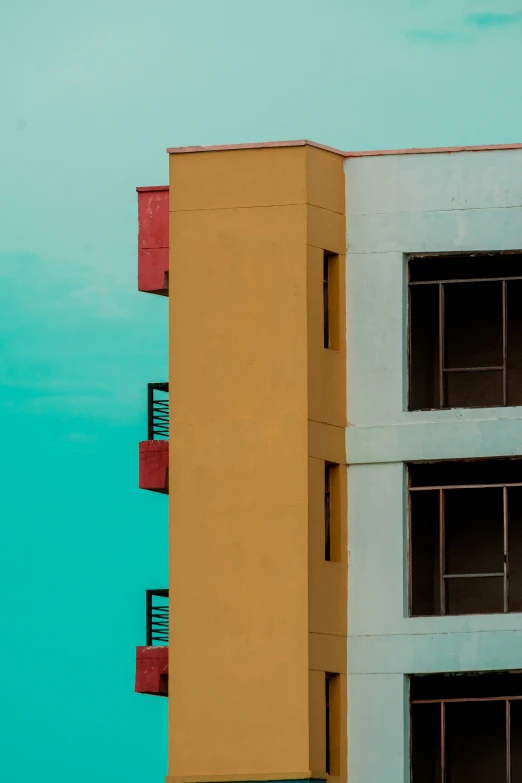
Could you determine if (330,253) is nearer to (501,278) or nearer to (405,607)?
(501,278)

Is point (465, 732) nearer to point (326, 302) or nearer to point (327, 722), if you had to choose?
point (327, 722)

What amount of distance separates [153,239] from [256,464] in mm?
5547

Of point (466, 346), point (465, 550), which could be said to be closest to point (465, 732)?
point (465, 550)

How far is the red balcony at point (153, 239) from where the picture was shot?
1559 inches

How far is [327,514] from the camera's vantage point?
37906mm

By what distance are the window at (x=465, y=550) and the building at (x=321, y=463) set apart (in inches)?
4.5

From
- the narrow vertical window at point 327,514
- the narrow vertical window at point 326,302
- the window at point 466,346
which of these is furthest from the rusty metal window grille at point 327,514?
the window at point 466,346

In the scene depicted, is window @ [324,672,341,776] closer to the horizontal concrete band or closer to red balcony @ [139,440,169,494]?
the horizontal concrete band

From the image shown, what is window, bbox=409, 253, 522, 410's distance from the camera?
134 ft

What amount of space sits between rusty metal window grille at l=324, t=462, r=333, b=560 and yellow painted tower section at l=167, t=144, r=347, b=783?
0.22 feet

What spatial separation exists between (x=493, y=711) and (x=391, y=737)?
14.8 ft

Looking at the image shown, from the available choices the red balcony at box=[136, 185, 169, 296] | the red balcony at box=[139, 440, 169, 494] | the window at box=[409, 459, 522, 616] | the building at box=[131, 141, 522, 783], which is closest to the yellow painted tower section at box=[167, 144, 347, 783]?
the building at box=[131, 141, 522, 783]

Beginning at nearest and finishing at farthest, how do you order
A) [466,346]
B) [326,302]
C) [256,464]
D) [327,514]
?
[256,464] < [327,514] < [326,302] < [466,346]

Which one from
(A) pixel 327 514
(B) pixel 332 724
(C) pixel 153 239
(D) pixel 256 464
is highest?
(C) pixel 153 239
